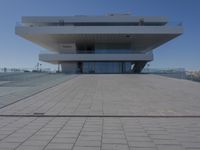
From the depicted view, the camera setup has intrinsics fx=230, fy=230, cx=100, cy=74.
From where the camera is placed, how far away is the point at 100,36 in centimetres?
4066

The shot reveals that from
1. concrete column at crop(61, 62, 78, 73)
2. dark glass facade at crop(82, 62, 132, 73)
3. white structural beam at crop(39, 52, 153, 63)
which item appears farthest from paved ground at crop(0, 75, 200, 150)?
concrete column at crop(61, 62, 78, 73)

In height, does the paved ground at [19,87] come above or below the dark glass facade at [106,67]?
below

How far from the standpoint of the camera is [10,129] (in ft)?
16.2

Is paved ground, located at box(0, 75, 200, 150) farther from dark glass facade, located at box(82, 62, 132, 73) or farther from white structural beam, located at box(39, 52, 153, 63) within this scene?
dark glass facade, located at box(82, 62, 132, 73)

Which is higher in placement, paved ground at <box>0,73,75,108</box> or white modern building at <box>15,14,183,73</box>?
white modern building at <box>15,14,183,73</box>

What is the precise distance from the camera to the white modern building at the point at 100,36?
3828 cm

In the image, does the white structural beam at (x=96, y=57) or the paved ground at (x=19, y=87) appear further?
the white structural beam at (x=96, y=57)

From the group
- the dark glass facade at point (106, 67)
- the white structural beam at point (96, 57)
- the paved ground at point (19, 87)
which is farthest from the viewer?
the dark glass facade at point (106, 67)

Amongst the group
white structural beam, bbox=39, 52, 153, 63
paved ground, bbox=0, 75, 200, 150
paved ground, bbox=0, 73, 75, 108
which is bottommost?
paved ground, bbox=0, 75, 200, 150

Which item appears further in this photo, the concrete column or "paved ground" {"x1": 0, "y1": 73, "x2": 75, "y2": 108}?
the concrete column

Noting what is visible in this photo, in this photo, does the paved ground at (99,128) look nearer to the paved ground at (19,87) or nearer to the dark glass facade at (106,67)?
the paved ground at (19,87)

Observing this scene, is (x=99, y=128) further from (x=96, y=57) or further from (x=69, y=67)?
(x=69, y=67)

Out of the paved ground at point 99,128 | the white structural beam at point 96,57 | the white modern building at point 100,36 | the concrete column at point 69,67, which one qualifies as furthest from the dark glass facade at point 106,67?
the paved ground at point 99,128

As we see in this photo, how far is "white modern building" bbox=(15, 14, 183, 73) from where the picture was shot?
1507 inches
